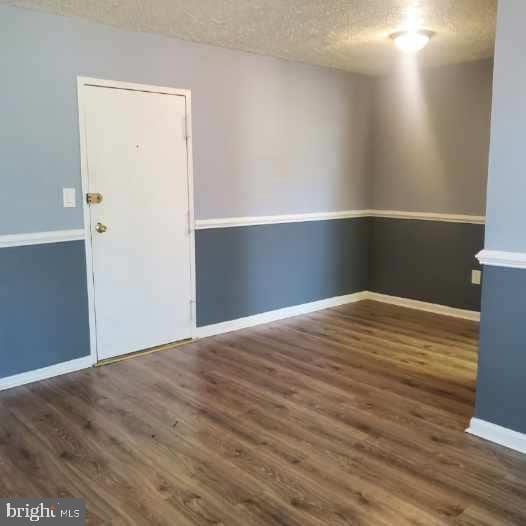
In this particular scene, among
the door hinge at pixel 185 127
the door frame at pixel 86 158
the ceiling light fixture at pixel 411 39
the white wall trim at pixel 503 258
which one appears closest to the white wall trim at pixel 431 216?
the ceiling light fixture at pixel 411 39

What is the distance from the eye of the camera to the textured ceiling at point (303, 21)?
10.2 feet

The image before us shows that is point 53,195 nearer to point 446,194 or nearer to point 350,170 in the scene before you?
point 350,170

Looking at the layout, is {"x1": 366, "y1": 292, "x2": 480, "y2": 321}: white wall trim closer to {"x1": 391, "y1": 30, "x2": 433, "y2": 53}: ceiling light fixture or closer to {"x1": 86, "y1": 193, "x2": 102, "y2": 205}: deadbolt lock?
{"x1": 391, "y1": 30, "x2": 433, "y2": 53}: ceiling light fixture

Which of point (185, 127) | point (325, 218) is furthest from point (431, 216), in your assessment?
point (185, 127)

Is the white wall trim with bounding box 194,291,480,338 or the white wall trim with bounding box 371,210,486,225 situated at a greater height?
the white wall trim with bounding box 371,210,486,225

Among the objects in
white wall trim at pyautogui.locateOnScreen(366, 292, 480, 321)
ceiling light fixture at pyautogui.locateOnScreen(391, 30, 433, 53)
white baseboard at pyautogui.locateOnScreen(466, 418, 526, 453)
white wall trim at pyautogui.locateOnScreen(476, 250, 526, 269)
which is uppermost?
ceiling light fixture at pyautogui.locateOnScreen(391, 30, 433, 53)

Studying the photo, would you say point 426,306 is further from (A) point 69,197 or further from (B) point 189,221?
(A) point 69,197

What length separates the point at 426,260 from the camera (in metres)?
5.08

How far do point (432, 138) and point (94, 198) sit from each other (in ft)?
10.2

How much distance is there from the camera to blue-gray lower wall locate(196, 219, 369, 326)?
4.25m

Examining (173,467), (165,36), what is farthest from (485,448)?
(165,36)

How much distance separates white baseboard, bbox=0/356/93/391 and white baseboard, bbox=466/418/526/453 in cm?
240

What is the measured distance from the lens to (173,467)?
2.38 metres

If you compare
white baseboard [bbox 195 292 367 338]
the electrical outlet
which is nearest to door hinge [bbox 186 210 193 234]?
white baseboard [bbox 195 292 367 338]
